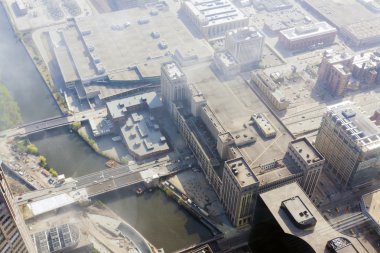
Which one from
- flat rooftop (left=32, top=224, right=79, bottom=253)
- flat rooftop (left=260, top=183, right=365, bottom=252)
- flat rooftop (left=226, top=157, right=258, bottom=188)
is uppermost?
flat rooftop (left=260, top=183, right=365, bottom=252)

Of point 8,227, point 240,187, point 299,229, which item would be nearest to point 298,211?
point 299,229

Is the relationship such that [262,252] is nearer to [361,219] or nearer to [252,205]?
[252,205]

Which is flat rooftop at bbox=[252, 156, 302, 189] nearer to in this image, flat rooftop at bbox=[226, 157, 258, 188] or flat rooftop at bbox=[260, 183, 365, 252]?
flat rooftop at bbox=[226, 157, 258, 188]

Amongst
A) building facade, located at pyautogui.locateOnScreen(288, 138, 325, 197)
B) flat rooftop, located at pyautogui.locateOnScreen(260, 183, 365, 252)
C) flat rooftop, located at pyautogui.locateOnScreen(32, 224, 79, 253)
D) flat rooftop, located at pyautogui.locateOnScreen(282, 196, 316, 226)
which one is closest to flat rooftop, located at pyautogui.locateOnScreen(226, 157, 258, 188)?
building facade, located at pyautogui.locateOnScreen(288, 138, 325, 197)

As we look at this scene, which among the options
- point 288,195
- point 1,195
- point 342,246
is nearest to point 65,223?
point 1,195

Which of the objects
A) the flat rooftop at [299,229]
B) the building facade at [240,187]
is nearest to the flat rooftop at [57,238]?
the building facade at [240,187]

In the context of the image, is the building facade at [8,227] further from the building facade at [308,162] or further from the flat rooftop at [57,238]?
the building facade at [308,162]
